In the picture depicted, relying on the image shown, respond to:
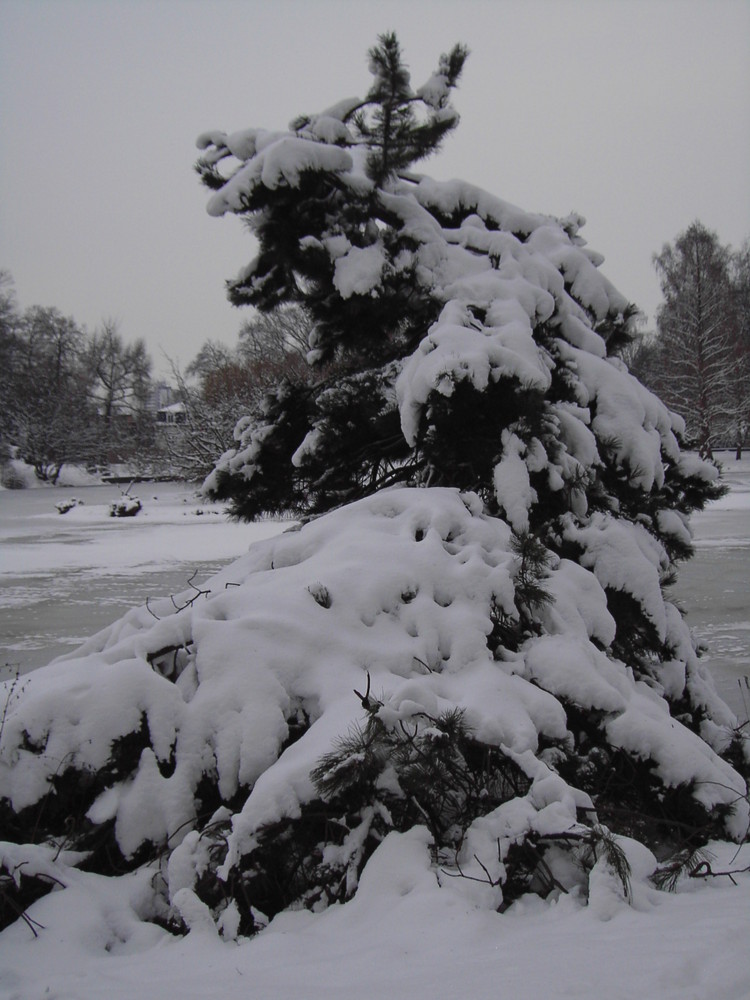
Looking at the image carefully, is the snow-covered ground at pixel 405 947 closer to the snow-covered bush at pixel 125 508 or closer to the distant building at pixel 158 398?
the snow-covered bush at pixel 125 508

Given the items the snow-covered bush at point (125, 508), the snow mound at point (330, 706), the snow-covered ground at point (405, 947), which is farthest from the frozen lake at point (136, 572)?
the snow-covered ground at point (405, 947)

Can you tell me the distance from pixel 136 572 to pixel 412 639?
27.5ft

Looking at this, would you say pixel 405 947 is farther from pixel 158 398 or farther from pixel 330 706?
pixel 158 398

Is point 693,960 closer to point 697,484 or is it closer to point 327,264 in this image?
point 697,484

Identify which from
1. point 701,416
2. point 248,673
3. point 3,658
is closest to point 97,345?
point 701,416

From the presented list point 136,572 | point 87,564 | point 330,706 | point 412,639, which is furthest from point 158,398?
point 330,706

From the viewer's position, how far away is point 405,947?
1.55 metres

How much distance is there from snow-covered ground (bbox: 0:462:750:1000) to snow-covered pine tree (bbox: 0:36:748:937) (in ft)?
0.25

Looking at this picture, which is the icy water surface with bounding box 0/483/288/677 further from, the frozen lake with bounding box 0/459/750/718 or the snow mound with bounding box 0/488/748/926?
the snow mound with bounding box 0/488/748/926

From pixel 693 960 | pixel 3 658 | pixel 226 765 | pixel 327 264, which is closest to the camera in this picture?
pixel 693 960

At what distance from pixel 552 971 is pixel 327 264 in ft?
11.8

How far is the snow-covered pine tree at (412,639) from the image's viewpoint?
1.88 meters

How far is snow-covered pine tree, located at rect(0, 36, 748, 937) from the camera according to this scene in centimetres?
188

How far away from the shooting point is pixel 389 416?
3.99 metres
